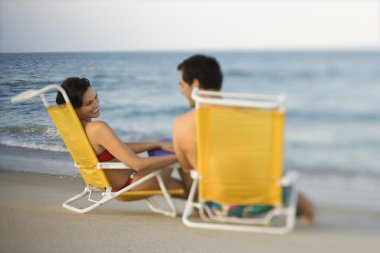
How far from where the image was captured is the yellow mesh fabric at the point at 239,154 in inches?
92.3

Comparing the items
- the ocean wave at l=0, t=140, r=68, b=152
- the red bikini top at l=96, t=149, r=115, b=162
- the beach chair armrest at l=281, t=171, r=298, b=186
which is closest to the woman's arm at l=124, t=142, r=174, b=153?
the red bikini top at l=96, t=149, r=115, b=162

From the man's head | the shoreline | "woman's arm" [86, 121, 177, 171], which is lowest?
the shoreline

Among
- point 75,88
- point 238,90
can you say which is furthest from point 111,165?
point 238,90

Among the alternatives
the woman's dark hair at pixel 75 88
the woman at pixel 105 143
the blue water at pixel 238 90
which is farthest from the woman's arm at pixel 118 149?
the blue water at pixel 238 90

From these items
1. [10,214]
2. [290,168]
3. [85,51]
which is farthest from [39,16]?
[290,168]

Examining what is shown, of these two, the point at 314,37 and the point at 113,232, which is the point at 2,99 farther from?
the point at 314,37

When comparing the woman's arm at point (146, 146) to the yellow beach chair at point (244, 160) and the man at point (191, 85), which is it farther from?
the yellow beach chair at point (244, 160)

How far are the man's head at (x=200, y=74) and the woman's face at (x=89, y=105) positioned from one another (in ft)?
2.06

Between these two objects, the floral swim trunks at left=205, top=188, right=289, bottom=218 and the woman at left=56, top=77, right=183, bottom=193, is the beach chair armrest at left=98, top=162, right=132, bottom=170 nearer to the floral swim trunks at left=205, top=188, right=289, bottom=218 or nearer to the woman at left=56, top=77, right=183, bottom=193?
the woman at left=56, top=77, right=183, bottom=193

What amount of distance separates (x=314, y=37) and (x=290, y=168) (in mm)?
728

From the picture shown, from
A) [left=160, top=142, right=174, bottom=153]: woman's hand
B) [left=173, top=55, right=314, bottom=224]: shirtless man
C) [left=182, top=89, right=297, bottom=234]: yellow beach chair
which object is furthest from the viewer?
[left=160, top=142, right=174, bottom=153]: woman's hand

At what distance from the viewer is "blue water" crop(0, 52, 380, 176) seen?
3.61m

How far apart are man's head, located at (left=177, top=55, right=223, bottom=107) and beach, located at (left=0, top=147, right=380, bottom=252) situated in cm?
58

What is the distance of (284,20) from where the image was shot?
347 centimetres
